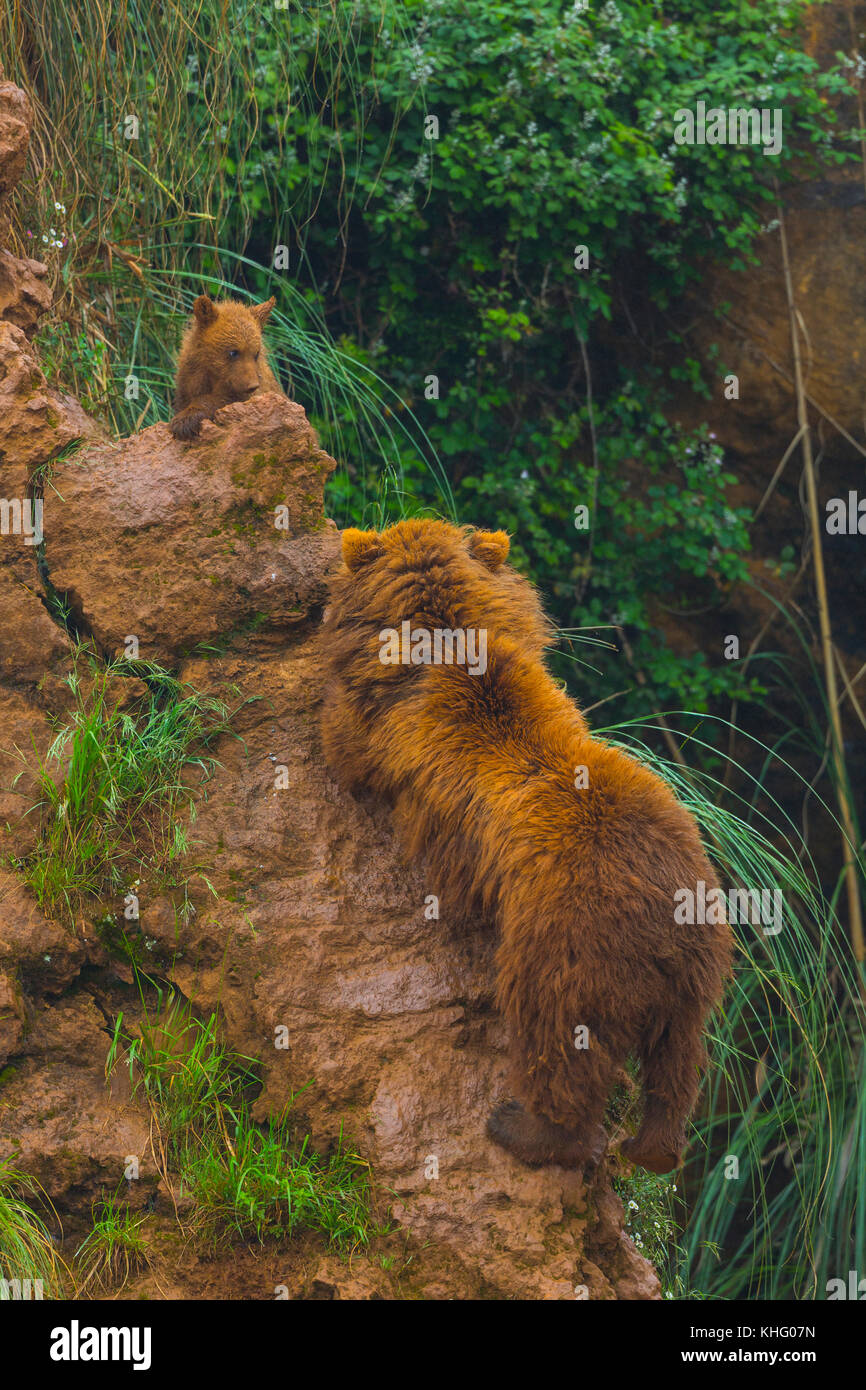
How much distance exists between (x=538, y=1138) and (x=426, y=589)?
5.03 feet

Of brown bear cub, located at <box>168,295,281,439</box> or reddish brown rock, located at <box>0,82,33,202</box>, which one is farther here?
brown bear cub, located at <box>168,295,281,439</box>

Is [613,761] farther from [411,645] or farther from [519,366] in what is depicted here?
[519,366]

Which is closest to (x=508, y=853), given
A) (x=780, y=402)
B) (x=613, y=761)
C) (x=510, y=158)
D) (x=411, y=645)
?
(x=613, y=761)

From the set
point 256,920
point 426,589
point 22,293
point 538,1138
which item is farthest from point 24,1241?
point 22,293

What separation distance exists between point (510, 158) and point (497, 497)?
1.85 metres

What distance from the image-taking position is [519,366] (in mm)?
7660

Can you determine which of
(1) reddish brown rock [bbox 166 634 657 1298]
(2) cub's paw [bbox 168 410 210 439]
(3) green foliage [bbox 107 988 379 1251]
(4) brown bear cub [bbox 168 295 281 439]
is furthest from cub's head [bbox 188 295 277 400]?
(3) green foliage [bbox 107 988 379 1251]

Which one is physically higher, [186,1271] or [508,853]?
[508,853]

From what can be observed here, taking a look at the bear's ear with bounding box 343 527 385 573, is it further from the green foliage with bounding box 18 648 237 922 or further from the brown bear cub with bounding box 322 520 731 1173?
the green foliage with bounding box 18 648 237 922

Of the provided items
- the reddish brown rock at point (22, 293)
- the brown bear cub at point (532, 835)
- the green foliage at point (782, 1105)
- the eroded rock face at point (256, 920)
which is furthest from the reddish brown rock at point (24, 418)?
the green foliage at point (782, 1105)

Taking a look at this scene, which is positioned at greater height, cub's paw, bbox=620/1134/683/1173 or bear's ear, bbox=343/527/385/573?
bear's ear, bbox=343/527/385/573

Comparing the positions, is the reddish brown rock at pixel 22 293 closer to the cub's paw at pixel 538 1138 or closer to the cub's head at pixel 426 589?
the cub's head at pixel 426 589

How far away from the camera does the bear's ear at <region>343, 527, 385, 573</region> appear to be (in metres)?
3.68

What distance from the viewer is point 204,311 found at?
464 centimetres
